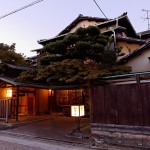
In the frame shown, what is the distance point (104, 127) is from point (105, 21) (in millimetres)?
14805

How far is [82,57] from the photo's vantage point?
15758 millimetres

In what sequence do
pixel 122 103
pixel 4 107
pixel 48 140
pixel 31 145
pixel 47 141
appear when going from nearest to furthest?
1. pixel 31 145
2. pixel 122 103
3. pixel 47 141
4. pixel 48 140
5. pixel 4 107

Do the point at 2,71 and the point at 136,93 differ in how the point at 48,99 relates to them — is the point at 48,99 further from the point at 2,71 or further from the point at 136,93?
the point at 136,93

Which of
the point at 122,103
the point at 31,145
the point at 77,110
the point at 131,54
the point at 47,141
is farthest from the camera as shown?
the point at 131,54

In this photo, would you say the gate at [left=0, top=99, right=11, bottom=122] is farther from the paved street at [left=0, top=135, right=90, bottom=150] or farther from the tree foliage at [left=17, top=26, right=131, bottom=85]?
the paved street at [left=0, top=135, right=90, bottom=150]

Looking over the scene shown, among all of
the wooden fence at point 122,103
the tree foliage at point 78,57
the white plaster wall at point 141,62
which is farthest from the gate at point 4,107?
the white plaster wall at point 141,62

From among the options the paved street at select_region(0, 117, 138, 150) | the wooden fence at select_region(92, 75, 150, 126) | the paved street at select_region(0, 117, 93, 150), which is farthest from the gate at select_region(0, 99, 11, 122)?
the wooden fence at select_region(92, 75, 150, 126)

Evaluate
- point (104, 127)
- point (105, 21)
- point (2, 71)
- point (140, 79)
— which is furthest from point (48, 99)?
point (140, 79)

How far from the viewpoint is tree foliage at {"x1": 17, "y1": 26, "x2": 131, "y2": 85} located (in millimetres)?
13930

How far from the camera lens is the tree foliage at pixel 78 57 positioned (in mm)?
13930

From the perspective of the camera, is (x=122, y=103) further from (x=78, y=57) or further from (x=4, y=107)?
(x=4, y=107)

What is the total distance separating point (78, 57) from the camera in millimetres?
15805

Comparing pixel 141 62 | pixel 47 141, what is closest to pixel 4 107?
pixel 47 141

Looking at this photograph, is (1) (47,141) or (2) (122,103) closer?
(2) (122,103)
